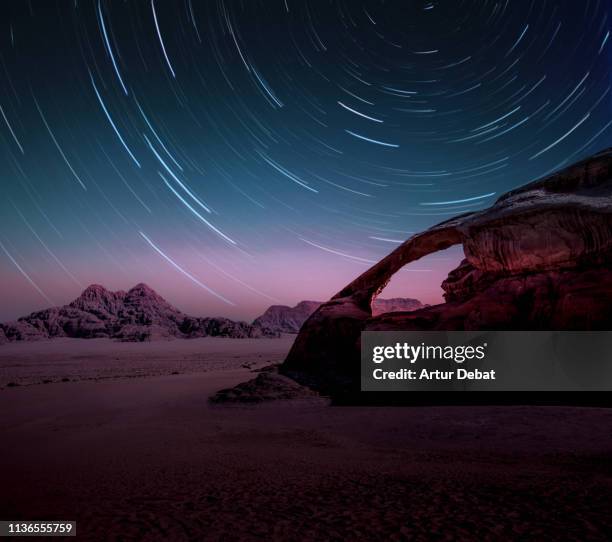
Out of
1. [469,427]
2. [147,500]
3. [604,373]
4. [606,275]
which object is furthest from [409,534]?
[606,275]

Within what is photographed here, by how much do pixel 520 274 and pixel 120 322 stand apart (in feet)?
Result: 172

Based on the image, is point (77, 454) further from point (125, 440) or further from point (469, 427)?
point (469, 427)

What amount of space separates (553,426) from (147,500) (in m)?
5.38

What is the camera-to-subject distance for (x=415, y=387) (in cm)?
931

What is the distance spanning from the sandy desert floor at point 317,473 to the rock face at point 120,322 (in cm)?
4027

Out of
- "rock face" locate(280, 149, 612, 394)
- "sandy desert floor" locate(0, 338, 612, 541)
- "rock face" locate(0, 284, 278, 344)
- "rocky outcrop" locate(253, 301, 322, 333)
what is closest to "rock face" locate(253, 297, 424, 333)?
"rocky outcrop" locate(253, 301, 322, 333)

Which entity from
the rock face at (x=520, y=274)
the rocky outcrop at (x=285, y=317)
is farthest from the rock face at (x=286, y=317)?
the rock face at (x=520, y=274)

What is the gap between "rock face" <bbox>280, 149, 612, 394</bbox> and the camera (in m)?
8.91

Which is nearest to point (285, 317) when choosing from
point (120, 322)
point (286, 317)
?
point (286, 317)

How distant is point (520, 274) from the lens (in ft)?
35.0

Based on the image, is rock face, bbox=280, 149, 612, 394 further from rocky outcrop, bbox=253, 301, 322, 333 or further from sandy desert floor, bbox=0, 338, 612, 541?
rocky outcrop, bbox=253, 301, 322, 333
